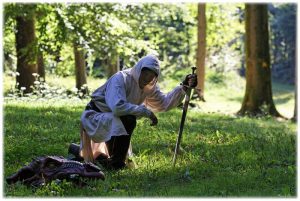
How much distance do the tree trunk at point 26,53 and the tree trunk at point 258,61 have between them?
6.97 meters

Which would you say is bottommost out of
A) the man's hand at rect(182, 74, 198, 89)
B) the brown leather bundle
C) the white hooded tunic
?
the brown leather bundle

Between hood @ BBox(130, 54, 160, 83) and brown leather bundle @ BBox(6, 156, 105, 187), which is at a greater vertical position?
hood @ BBox(130, 54, 160, 83)

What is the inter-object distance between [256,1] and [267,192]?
524 inches

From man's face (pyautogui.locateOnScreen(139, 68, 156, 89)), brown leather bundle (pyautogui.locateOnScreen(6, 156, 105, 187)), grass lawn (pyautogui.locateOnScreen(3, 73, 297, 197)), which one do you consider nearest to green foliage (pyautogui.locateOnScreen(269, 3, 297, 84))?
grass lawn (pyautogui.locateOnScreen(3, 73, 297, 197))

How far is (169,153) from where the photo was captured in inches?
357

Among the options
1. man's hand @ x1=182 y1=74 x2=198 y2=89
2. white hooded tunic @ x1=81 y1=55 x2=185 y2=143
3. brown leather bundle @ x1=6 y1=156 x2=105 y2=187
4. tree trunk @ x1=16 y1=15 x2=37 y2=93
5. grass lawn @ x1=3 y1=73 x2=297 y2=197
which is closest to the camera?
grass lawn @ x1=3 y1=73 x2=297 y2=197

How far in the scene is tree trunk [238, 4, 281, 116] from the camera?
1933 centimetres

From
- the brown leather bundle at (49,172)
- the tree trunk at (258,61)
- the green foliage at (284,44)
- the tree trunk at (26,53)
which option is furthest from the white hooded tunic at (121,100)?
the green foliage at (284,44)

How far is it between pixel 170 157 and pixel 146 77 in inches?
59.6

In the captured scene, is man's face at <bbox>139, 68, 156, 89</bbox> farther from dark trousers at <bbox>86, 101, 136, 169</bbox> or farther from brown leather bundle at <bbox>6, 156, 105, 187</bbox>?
brown leather bundle at <bbox>6, 156, 105, 187</bbox>

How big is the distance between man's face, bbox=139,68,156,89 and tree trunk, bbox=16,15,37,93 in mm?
11345

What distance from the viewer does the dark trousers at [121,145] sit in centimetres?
766

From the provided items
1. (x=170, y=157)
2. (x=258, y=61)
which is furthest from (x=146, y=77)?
(x=258, y=61)

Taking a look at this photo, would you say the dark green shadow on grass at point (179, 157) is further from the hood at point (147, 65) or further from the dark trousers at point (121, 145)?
the hood at point (147, 65)
